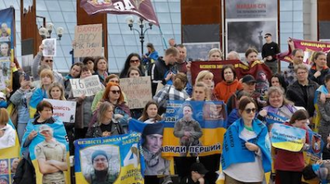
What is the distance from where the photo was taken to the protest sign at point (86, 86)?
12.6 meters

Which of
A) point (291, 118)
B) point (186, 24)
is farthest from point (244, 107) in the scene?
point (186, 24)

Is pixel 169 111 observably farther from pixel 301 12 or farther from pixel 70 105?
pixel 301 12

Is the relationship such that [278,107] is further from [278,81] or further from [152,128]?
[152,128]

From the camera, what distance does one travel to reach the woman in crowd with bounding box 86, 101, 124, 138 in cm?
1098

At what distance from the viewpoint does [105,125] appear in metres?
11.1

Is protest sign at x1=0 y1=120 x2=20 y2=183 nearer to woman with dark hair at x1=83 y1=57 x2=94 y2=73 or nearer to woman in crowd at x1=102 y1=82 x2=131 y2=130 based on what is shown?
woman in crowd at x1=102 y1=82 x2=131 y2=130

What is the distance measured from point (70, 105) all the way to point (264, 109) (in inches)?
123

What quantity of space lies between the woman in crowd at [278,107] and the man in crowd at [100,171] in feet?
8.31

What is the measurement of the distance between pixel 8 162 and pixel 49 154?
3.32 feet

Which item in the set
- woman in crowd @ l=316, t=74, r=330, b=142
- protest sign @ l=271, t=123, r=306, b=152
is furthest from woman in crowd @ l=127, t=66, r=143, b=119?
woman in crowd @ l=316, t=74, r=330, b=142

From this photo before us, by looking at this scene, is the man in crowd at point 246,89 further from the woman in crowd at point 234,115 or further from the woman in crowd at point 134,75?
the woman in crowd at point 134,75

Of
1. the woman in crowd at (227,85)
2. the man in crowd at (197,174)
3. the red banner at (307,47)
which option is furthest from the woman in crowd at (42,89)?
the red banner at (307,47)

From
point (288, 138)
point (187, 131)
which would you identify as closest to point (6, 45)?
point (187, 131)

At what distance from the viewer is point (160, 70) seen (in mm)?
13750
